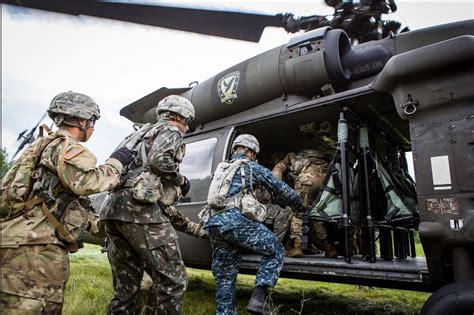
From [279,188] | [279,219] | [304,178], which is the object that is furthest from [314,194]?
[279,188]

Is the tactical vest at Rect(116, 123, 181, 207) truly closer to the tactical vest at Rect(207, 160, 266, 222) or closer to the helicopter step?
the tactical vest at Rect(207, 160, 266, 222)

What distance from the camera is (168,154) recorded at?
280 cm

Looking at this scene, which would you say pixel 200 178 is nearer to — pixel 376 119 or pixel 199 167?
pixel 199 167

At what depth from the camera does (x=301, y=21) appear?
460 centimetres

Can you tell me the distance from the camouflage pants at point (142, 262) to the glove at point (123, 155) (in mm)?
449

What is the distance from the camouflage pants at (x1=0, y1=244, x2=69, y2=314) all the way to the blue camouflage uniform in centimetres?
140

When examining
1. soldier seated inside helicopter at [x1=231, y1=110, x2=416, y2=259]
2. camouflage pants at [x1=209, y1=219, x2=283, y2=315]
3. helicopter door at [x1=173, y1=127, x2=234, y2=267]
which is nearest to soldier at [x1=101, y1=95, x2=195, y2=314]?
camouflage pants at [x1=209, y1=219, x2=283, y2=315]

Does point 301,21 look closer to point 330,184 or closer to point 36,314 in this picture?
point 330,184

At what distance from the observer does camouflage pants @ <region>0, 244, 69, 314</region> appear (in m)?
2.02

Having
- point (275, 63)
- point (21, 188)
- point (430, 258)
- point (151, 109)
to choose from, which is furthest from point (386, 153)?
point (21, 188)

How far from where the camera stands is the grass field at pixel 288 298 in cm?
404

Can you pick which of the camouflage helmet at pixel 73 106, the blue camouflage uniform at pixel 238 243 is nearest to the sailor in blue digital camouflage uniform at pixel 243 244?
the blue camouflage uniform at pixel 238 243

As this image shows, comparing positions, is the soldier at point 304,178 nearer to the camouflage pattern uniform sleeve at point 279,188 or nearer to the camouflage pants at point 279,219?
the camouflage pants at point 279,219

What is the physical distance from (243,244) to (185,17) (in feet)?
7.59
